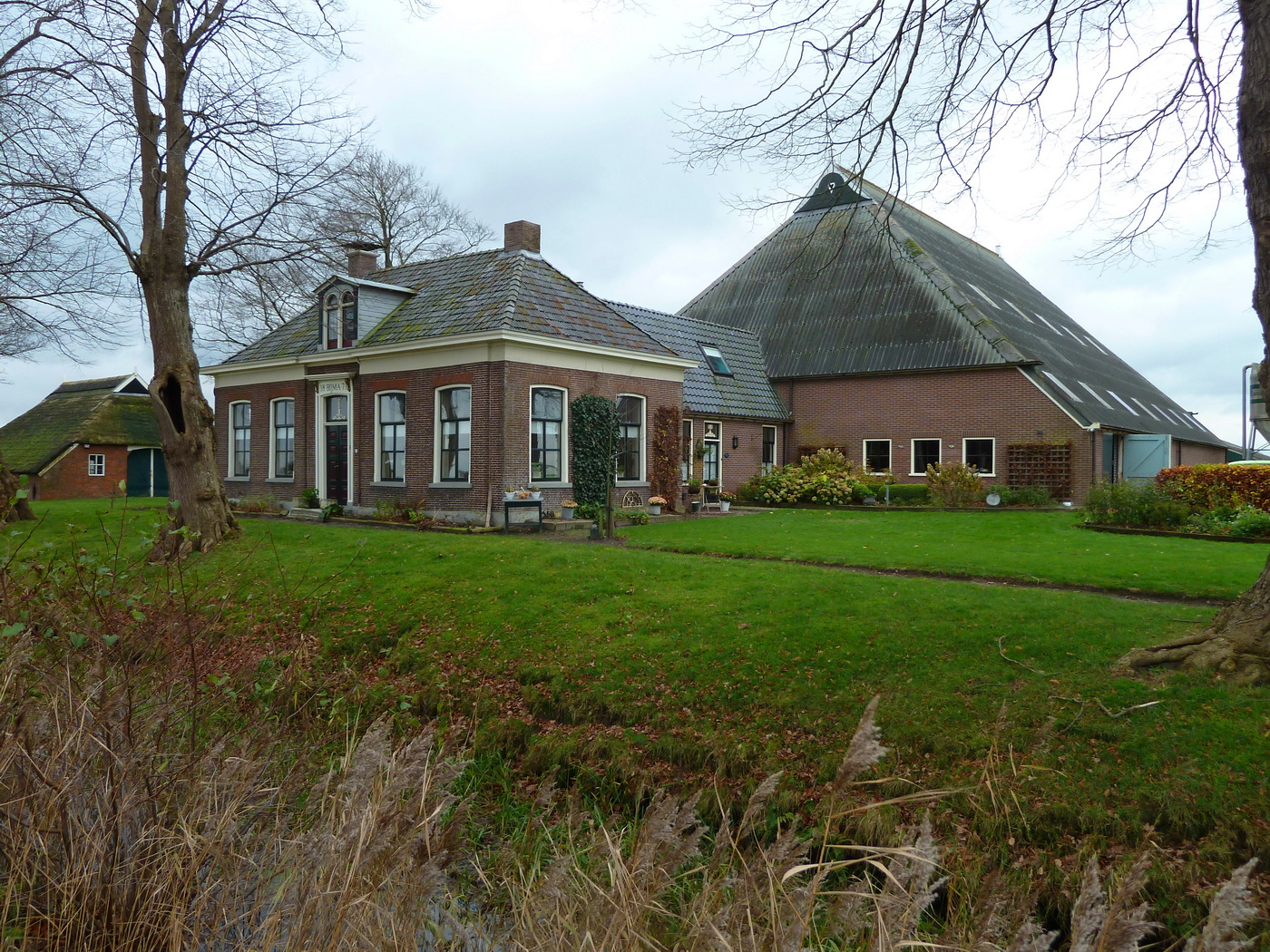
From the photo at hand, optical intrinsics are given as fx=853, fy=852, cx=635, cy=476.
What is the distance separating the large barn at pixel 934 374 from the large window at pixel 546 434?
6461 millimetres

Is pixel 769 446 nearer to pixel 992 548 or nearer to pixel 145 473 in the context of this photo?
pixel 992 548

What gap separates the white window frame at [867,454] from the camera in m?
24.5

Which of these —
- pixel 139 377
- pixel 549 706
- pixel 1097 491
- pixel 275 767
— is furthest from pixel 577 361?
pixel 139 377

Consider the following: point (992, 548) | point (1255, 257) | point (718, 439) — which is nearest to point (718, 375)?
point (718, 439)

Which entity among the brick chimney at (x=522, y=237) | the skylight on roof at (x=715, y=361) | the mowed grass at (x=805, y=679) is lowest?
the mowed grass at (x=805, y=679)

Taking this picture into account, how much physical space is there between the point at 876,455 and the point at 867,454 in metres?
0.27

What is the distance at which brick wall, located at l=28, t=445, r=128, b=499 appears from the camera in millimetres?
30141

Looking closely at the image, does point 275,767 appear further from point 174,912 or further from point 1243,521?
point 1243,521

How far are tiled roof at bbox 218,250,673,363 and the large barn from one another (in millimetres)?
4682

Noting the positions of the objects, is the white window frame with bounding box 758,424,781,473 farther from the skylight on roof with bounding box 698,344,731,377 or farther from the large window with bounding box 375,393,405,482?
the large window with bounding box 375,393,405,482

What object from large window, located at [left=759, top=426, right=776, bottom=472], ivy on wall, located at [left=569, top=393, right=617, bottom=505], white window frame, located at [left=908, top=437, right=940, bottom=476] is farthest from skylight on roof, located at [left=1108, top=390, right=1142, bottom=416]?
ivy on wall, located at [left=569, top=393, right=617, bottom=505]

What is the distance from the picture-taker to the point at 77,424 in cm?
3128

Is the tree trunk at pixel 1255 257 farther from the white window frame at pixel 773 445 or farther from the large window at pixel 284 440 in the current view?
the large window at pixel 284 440

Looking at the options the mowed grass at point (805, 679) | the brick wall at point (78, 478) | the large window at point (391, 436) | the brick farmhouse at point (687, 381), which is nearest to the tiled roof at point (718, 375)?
the brick farmhouse at point (687, 381)
